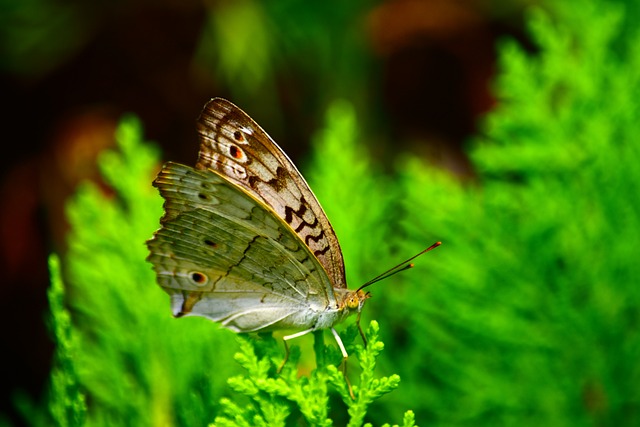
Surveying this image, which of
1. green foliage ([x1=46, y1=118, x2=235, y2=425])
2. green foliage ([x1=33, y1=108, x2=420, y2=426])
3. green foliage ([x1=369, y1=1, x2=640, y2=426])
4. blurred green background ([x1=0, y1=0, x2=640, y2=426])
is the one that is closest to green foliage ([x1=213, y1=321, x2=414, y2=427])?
green foliage ([x1=33, y1=108, x2=420, y2=426])

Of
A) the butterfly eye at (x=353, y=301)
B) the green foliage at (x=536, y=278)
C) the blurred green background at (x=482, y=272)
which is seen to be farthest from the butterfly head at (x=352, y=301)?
the green foliage at (x=536, y=278)

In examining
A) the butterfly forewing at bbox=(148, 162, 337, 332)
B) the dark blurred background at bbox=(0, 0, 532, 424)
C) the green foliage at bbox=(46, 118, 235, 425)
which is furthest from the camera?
the dark blurred background at bbox=(0, 0, 532, 424)

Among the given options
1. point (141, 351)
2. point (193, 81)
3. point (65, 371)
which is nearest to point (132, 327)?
point (141, 351)

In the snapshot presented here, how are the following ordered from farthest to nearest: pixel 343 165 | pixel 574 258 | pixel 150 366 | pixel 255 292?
pixel 343 165 < pixel 574 258 < pixel 150 366 < pixel 255 292

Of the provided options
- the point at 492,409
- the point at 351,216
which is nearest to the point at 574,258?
the point at 492,409

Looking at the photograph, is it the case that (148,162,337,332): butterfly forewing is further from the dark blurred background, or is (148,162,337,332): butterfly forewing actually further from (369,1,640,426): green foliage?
the dark blurred background

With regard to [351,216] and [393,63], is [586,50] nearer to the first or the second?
[351,216]
